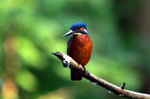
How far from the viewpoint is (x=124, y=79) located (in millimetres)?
7941

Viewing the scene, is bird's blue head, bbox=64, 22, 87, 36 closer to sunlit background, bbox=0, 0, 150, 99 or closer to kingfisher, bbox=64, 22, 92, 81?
kingfisher, bbox=64, 22, 92, 81

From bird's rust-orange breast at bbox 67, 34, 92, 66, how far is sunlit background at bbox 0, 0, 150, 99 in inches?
79.2

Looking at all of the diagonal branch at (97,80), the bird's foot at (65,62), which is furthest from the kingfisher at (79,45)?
the bird's foot at (65,62)

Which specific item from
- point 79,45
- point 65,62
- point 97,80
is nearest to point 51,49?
point 79,45

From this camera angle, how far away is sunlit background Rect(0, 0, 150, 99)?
6828 mm

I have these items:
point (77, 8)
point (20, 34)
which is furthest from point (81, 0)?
point (20, 34)

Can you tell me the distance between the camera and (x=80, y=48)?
4.39 metres

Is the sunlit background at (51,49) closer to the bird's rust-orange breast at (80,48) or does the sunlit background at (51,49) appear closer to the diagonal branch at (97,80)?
the bird's rust-orange breast at (80,48)

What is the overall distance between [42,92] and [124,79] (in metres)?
1.33

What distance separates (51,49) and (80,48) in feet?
9.06

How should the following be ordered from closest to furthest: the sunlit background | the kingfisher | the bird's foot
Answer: the bird's foot
the kingfisher
the sunlit background

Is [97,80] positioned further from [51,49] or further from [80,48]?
[51,49]

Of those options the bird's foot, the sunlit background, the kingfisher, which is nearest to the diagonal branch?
the bird's foot

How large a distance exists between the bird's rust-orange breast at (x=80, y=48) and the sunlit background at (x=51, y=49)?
6.60 feet
